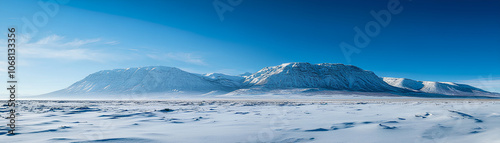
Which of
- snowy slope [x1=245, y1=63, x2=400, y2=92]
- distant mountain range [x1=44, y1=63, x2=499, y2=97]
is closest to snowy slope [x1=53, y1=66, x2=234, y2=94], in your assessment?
distant mountain range [x1=44, y1=63, x2=499, y2=97]

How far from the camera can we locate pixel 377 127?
7.26 m

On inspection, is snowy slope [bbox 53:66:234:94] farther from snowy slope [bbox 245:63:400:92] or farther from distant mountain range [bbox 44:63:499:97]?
snowy slope [bbox 245:63:400:92]

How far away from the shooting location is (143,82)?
16325 cm

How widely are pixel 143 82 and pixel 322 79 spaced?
121m

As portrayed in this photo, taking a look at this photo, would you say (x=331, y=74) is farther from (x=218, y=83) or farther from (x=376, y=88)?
(x=218, y=83)

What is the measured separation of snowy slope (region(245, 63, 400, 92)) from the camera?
6540 inches

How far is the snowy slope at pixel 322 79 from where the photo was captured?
545 ft

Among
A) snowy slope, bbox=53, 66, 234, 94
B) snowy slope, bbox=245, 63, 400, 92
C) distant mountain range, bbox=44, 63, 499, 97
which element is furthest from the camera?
snowy slope, bbox=245, 63, 400, 92

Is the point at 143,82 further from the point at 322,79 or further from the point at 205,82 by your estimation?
the point at 322,79

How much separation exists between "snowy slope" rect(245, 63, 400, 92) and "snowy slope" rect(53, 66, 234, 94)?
104 feet

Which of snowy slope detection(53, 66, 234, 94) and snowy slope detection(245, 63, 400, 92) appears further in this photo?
snowy slope detection(245, 63, 400, 92)

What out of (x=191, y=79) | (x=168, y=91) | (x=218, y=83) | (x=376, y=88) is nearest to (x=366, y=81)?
(x=376, y=88)

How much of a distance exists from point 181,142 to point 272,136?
2251 mm

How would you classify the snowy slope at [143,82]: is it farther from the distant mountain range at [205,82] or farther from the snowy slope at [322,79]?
the snowy slope at [322,79]
